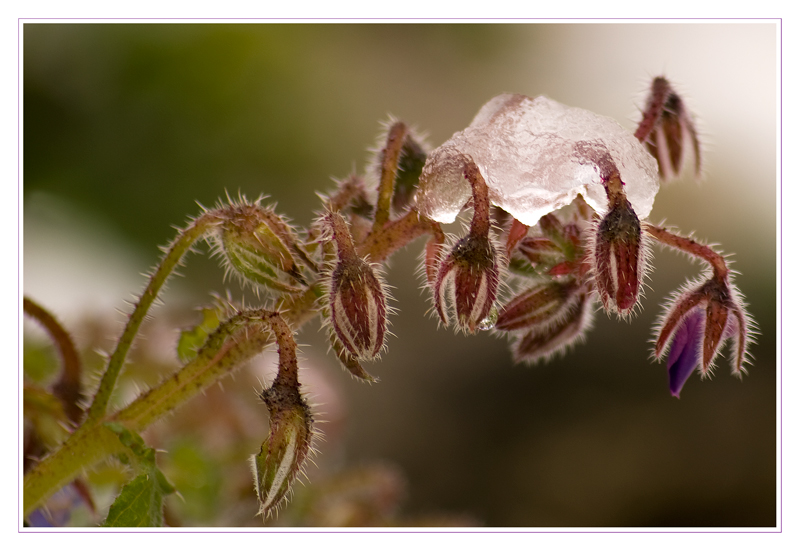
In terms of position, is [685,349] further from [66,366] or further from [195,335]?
[66,366]

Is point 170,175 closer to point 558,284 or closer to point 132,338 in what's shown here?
point 132,338

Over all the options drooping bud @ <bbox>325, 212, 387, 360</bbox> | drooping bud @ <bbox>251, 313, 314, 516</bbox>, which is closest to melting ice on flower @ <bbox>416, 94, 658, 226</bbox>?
drooping bud @ <bbox>325, 212, 387, 360</bbox>

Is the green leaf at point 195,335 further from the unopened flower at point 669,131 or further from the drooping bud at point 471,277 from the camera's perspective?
the unopened flower at point 669,131

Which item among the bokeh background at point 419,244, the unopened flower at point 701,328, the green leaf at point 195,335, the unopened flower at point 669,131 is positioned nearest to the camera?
the unopened flower at point 701,328

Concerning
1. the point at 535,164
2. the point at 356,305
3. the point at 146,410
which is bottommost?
the point at 146,410

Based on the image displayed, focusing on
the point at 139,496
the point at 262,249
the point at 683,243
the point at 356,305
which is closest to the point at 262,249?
the point at 262,249

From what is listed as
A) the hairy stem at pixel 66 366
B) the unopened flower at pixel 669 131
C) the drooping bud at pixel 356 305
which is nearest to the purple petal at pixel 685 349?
the unopened flower at pixel 669 131

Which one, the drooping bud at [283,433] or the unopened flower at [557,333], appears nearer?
the drooping bud at [283,433]
